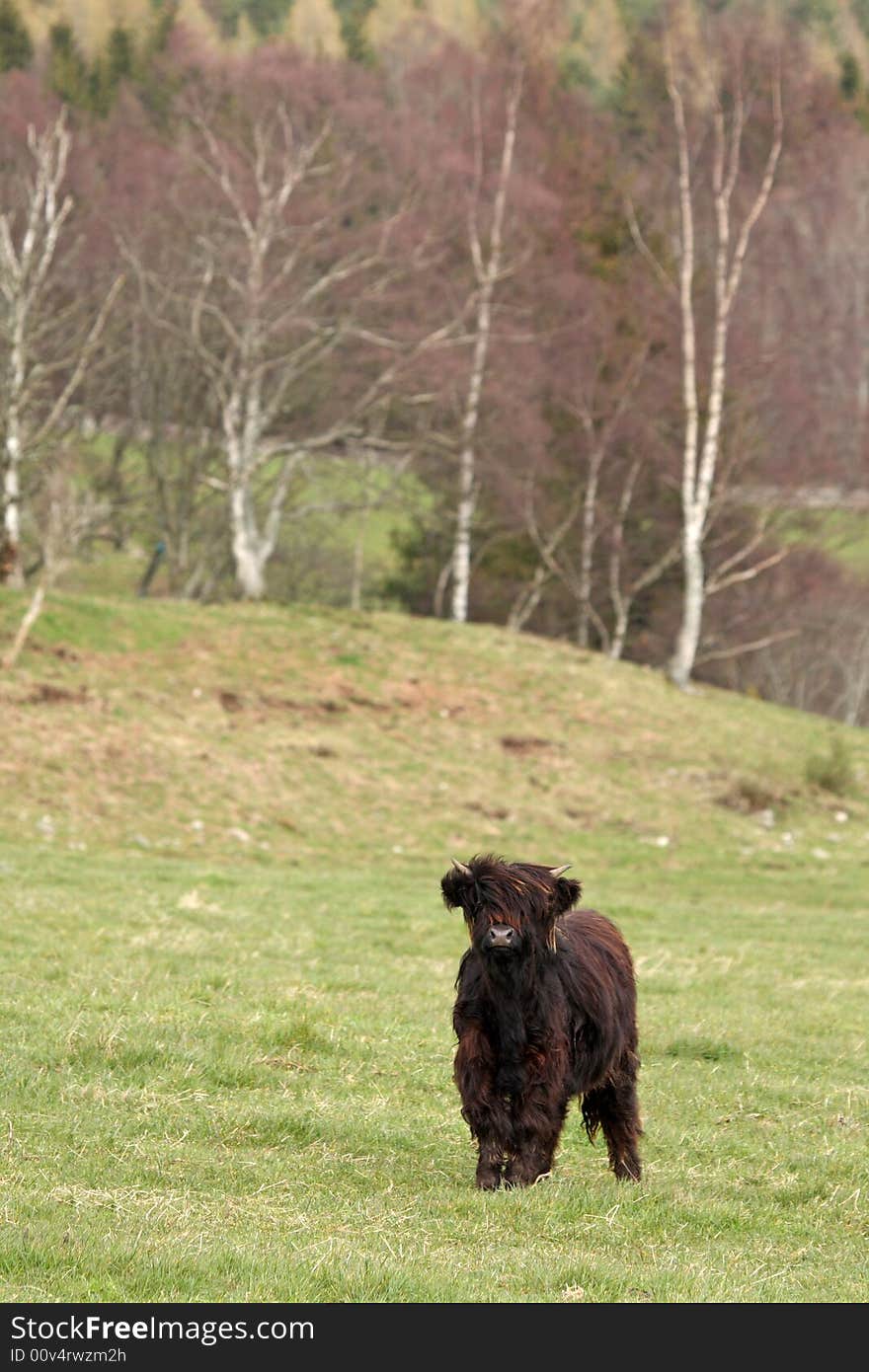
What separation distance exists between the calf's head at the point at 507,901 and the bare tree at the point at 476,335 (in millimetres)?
36758

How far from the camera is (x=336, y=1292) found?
Answer: 6.96m

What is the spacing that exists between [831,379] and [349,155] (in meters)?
37.3

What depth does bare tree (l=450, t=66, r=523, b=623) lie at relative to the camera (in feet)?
152

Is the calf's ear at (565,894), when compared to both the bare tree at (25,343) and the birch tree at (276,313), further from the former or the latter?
the birch tree at (276,313)

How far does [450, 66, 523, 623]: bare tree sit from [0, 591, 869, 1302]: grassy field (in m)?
3.94

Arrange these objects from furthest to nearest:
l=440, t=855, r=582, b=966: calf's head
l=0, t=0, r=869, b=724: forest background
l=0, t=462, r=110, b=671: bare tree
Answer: l=0, t=0, r=869, b=724: forest background → l=0, t=462, r=110, b=671: bare tree → l=440, t=855, r=582, b=966: calf's head

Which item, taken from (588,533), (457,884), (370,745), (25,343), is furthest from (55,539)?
(457,884)

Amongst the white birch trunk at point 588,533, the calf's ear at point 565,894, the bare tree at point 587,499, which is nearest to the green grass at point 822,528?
the bare tree at point 587,499

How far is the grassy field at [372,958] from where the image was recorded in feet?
26.1

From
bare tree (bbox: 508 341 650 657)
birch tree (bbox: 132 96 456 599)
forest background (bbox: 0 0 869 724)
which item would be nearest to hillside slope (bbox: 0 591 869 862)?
forest background (bbox: 0 0 869 724)

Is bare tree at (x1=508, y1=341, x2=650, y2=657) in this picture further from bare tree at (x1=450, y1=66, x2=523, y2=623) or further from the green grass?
the green grass

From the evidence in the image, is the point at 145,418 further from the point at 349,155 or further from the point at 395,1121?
the point at 395,1121

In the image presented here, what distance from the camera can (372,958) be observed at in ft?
59.3
